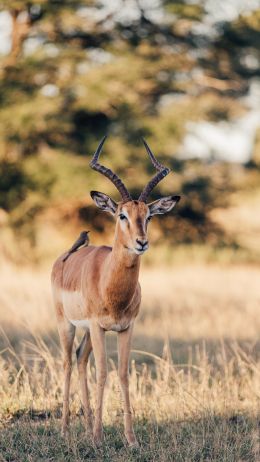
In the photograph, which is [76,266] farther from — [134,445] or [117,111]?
[117,111]

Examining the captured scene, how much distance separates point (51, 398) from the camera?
6.78 metres

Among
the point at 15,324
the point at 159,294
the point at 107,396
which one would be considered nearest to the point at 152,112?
the point at 159,294

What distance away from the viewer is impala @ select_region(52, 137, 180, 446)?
5512mm

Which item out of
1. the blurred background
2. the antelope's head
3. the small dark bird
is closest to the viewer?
the antelope's head

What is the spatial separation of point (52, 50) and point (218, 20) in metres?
4.52

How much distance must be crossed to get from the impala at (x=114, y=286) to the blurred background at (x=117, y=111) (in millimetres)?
14545

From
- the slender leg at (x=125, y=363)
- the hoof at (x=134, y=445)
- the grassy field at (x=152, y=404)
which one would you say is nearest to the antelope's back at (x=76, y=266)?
the slender leg at (x=125, y=363)

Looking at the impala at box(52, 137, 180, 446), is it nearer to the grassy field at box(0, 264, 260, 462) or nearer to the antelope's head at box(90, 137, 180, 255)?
the antelope's head at box(90, 137, 180, 255)

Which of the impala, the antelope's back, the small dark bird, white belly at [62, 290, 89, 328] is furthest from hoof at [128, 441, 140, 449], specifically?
the small dark bird

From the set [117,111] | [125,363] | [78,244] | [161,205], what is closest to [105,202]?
[161,205]

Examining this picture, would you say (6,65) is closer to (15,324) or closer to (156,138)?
(156,138)

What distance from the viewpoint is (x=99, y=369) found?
19.1 ft

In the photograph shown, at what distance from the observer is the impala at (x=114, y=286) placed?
5512 millimetres

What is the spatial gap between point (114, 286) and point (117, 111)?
54.6 ft
